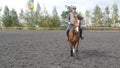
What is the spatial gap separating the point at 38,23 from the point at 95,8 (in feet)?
75.7

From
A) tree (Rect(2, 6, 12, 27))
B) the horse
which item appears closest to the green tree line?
tree (Rect(2, 6, 12, 27))

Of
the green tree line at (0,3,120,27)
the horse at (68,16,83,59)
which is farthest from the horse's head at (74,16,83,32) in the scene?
the green tree line at (0,3,120,27)

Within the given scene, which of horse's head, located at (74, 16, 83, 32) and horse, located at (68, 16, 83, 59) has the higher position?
horse's head, located at (74, 16, 83, 32)

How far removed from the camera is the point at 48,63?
10.7 m

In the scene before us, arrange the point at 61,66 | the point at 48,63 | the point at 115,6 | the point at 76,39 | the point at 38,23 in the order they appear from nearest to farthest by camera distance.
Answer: the point at 61,66 → the point at 48,63 → the point at 76,39 → the point at 38,23 → the point at 115,6

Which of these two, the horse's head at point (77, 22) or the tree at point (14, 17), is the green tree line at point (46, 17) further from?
the horse's head at point (77, 22)

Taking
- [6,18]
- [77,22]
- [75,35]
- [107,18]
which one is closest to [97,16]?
[107,18]

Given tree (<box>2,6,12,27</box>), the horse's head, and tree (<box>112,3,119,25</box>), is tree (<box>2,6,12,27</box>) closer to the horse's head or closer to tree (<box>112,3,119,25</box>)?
tree (<box>112,3,119,25</box>)

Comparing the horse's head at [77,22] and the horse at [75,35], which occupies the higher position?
the horse's head at [77,22]

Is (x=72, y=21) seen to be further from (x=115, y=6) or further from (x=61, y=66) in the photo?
(x=115, y=6)

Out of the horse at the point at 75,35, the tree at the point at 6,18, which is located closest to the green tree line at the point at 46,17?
the tree at the point at 6,18

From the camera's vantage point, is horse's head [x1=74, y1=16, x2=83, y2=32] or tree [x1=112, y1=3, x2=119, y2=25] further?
tree [x1=112, y1=3, x2=119, y2=25]

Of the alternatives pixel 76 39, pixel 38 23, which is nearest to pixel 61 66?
pixel 76 39

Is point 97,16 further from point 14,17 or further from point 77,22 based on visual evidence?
point 77,22
